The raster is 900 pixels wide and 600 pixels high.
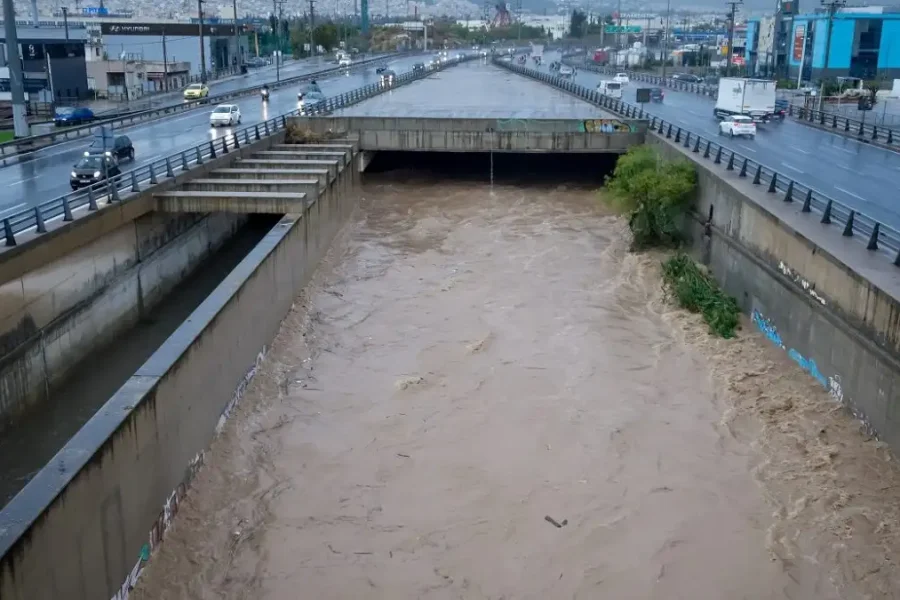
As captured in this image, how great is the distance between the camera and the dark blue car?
167 feet

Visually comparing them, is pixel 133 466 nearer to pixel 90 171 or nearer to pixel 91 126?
pixel 90 171

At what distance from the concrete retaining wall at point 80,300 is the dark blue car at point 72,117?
78.0 feet

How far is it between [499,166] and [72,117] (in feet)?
77.7

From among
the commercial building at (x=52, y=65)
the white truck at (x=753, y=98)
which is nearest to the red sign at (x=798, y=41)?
the white truck at (x=753, y=98)

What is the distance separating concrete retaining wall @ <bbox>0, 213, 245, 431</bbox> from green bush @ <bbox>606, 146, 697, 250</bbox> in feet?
49.6

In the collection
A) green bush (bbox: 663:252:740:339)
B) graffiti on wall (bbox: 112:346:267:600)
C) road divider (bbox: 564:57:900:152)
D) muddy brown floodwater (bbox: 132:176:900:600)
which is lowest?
muddy brown floodwater (bbox: 132:176:900:600)

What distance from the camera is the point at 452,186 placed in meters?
45.1

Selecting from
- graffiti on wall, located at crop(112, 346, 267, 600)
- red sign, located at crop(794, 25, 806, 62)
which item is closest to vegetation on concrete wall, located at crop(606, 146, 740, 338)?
graffiti on wall, located at crop(112, 346, 267, 600)

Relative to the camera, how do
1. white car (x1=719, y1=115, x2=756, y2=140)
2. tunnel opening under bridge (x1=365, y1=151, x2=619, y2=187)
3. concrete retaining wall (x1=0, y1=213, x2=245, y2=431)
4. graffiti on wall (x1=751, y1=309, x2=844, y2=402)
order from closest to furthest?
graffiti on wall (x1=751, y1=309, x2=844, y2=402), concrete retaining wall (x1=0, y1=213, x2=245, y2=431), white car (x1=719, y1=115, x2=756, y2=140), tunnel opening under bridge (x1=365, y1=151, x2=619, y2=187)

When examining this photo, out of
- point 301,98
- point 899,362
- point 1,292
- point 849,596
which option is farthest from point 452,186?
point 849,596

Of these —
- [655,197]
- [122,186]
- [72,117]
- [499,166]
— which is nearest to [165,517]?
[122,186]

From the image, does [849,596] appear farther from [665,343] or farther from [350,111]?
[350,111]

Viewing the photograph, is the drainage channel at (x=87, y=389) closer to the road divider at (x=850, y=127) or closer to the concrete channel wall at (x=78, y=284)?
the concrete channel wall at (x=78, y=284)

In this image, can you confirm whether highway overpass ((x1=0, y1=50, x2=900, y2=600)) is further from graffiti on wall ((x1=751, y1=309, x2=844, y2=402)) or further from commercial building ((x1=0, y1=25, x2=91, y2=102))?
commercial building ((x1=0, y1=25, x2=91, y2=102))
